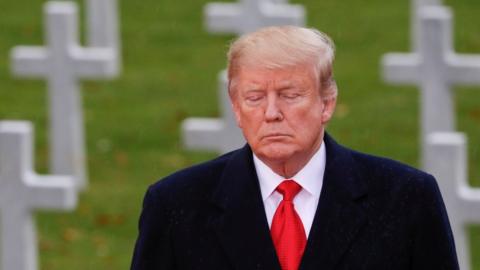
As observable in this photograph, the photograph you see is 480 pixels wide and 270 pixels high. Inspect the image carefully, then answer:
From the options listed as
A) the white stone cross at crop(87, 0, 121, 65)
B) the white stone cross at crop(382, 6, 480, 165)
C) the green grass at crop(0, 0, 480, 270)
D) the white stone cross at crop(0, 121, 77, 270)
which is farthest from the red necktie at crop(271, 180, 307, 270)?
the white stone cross at crop(87, 0, 121, 65)

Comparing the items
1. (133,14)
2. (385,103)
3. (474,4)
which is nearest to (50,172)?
(385,103)

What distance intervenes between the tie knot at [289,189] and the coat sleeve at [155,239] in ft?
1.03

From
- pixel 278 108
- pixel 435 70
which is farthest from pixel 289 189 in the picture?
pixel 435 70

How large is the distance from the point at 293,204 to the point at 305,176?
3.2 inches

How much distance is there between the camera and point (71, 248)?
457 inches

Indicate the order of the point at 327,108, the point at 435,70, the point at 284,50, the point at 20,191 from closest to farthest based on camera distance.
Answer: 1. the point at 284,50
2. the point at 327,108
3. the point at 20,191
4. the point at 435,70

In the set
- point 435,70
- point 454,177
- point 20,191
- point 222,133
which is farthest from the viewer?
point 435,70

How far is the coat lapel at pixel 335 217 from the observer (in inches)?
201

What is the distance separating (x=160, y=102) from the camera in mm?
14852

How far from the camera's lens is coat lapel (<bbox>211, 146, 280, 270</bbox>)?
5.11 metres

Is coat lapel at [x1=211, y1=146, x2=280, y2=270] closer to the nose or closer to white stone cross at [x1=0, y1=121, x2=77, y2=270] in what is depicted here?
the nose

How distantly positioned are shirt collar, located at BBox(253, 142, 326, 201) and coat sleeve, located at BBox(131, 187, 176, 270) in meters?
0.27

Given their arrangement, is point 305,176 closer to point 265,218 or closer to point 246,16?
point 265,218

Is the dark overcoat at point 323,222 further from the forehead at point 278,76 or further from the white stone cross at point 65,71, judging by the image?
the white stone cross at point 65,71
